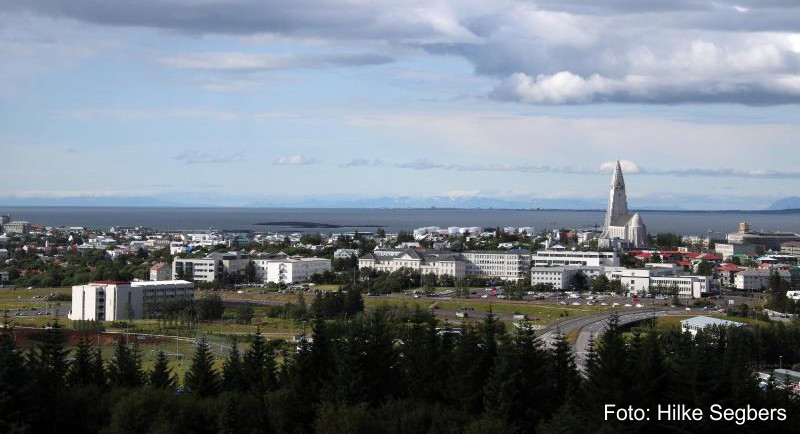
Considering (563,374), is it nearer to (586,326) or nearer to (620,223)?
(586,326)

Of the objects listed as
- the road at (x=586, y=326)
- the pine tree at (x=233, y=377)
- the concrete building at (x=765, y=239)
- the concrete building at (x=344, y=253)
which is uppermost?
the concrete building at (x=765, y=239)

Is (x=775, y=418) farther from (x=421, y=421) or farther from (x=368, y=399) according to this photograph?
(x=368, y=399)

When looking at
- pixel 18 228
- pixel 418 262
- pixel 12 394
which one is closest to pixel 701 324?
pixel 12 394

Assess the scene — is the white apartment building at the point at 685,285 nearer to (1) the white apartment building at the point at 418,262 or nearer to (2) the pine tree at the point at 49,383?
(1) the white apartment building at the point at 418,262

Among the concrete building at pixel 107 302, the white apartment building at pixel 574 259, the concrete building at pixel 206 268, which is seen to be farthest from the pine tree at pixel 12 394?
the white apartment building at pixel 574 259

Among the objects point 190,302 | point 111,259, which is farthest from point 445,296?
point 111,259
